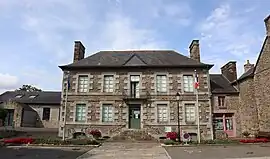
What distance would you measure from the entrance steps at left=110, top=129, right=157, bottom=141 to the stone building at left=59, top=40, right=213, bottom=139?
34 cm

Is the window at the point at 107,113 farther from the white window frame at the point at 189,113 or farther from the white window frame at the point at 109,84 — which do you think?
the white window frame at the point at 189,113

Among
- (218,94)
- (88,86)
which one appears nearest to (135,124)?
(88,86)

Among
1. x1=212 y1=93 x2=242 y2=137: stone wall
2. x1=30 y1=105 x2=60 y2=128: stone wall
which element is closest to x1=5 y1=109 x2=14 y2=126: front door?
x1=30 y1=105 x2=60 y2=128: stone wall

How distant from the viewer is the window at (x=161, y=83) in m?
18.2

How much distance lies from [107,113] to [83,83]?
3.22m

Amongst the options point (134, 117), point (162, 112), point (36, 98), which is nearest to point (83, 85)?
point (134, 117)

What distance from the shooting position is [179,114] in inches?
691

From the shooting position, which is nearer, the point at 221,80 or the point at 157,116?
the point at 157,116

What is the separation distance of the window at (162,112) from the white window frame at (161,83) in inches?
47.3

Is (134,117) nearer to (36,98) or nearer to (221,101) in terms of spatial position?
(221,101)

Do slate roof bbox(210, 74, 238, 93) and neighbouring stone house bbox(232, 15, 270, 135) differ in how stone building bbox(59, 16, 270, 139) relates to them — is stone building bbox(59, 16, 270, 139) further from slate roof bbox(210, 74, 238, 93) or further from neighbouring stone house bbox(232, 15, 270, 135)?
slate roof bbox(210, 74, 238, 93)

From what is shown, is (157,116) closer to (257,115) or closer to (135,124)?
(135,124)

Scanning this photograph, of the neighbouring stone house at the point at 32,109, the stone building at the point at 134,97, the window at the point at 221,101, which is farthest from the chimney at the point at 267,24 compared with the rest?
the neighbouring stone house at the point at 32,109

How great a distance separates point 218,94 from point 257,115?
11.0 feet
